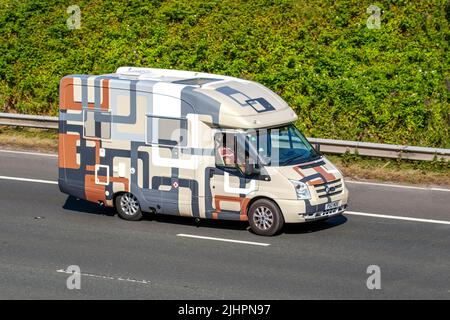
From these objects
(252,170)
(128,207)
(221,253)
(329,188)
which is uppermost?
(252,170)

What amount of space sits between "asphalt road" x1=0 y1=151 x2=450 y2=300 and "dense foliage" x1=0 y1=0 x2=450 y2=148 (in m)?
3.80

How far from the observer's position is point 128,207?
18766 millimetres

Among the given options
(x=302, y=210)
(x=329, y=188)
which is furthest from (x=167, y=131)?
(x=329, y=188)

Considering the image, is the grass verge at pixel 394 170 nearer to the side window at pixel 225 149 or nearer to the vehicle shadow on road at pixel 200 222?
the vehicle shadow on road at pixel 200 222

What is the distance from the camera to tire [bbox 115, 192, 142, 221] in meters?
18.7

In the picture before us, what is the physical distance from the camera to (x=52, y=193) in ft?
69.3

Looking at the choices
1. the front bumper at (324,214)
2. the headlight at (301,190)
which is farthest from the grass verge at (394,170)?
the headlight at (301,190)

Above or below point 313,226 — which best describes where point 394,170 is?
above

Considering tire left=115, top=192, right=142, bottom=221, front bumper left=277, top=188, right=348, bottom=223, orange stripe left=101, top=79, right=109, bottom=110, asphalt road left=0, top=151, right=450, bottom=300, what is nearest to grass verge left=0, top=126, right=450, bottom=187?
asphalt road left=0, top=151, right=450, bottom=300

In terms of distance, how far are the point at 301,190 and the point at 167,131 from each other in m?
2.69

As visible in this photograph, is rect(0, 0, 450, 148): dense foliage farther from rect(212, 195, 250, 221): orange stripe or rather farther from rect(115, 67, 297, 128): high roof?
rect(212, 195, 250, 221): orange stripe

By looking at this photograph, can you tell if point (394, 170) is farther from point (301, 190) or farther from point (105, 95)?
point (105, 95)

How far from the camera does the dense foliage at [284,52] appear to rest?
2434cm
